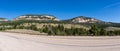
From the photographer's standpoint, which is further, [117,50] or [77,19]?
[77,19]

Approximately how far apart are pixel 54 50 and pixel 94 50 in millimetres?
2335

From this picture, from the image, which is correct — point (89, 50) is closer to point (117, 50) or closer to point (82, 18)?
point (117, 50)

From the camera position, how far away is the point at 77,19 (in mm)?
159000

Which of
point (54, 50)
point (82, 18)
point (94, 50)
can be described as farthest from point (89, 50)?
point (82, 18)

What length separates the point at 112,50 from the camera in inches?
496

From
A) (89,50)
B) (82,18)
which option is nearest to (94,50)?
(89,50)

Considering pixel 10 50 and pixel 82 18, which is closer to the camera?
pixel 10 50

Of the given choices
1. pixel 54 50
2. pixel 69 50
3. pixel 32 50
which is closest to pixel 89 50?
pixel 69 50

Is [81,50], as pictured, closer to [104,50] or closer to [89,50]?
[89,50]

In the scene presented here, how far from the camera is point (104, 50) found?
1254 centimetres

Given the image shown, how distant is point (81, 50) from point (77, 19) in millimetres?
147181

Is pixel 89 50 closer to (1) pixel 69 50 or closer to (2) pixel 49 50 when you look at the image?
(1) pixel 69 50

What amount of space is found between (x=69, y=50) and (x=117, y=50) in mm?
2838

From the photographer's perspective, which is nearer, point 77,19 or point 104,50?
point 104,50
